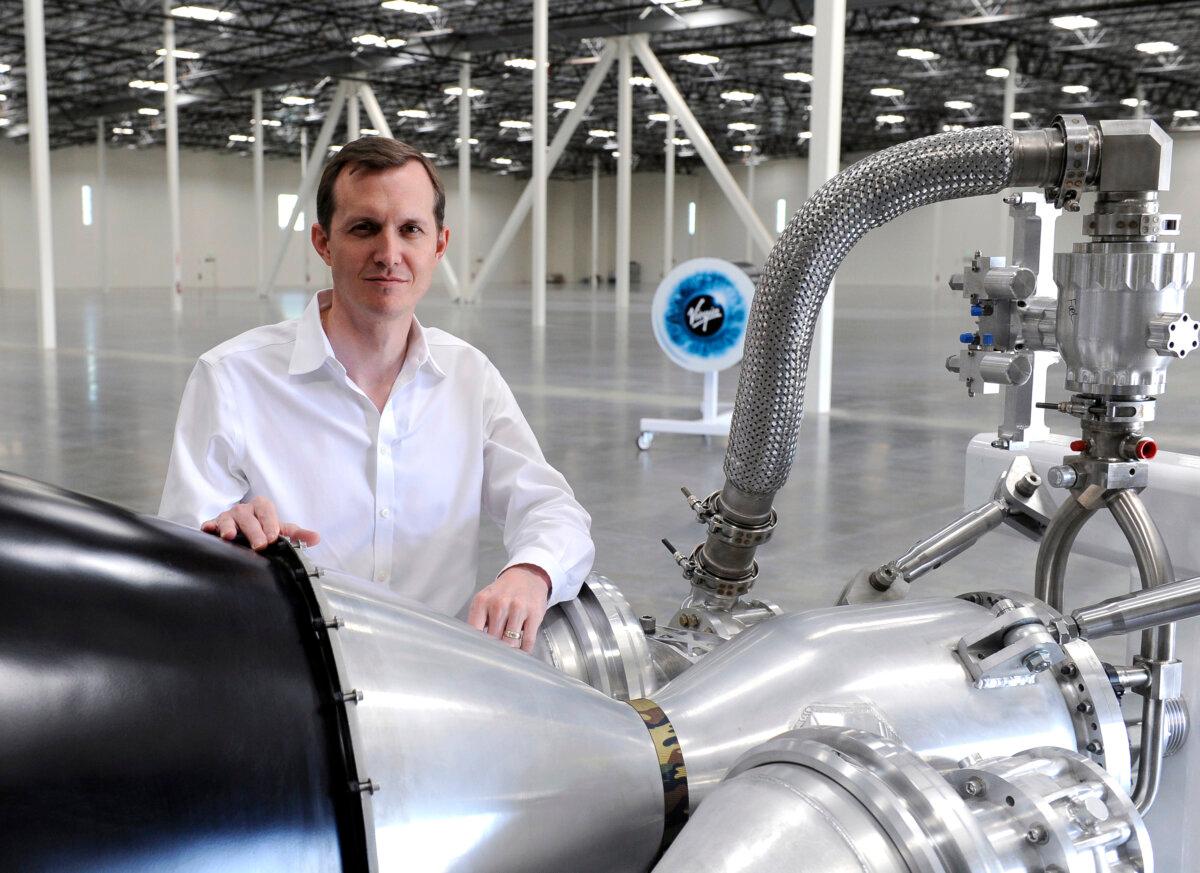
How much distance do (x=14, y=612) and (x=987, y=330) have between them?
1338mm

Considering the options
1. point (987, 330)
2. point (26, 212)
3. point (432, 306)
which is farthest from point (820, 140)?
point (26, 212)

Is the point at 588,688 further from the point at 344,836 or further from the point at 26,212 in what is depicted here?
the point at 26,212

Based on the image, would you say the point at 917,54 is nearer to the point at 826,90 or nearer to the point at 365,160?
the point at 826,90

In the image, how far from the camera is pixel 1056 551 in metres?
1.72

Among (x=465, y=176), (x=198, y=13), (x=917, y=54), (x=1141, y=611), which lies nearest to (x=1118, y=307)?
(x=1141, y=611)

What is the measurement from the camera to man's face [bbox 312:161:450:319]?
173 centimetres

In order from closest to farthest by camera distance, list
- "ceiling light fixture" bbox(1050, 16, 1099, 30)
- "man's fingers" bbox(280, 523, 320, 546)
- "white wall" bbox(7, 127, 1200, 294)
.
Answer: "man's fingers" bbox(280, 523, 320, 546) < "ceiling light fixture" bbox(1050, 16, 1099, 30) < "white wall" bbox(7, 127, 1200, 294)

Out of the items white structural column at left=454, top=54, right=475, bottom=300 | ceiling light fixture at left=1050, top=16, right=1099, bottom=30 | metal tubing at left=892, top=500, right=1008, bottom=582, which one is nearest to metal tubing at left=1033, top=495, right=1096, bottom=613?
metal tubing at left=892, top=500, right=1008, bottom=582

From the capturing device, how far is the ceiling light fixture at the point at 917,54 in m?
23.0

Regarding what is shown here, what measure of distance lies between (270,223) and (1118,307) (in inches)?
1495

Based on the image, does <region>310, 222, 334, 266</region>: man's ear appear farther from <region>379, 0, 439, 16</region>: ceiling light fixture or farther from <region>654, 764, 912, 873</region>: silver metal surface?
<region>379, 0, 439, 16</region>: ceiling light fixture

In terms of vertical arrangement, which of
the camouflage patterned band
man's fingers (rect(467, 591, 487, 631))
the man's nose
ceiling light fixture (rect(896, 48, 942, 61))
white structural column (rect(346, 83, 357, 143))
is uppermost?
ceiling light fixture (rect(896, 48, 942, 61))

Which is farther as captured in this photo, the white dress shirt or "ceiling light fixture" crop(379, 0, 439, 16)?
"ceiling light fixture" crop(379, 0, 439, 16)

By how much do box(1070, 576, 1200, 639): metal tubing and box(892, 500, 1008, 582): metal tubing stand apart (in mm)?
336
